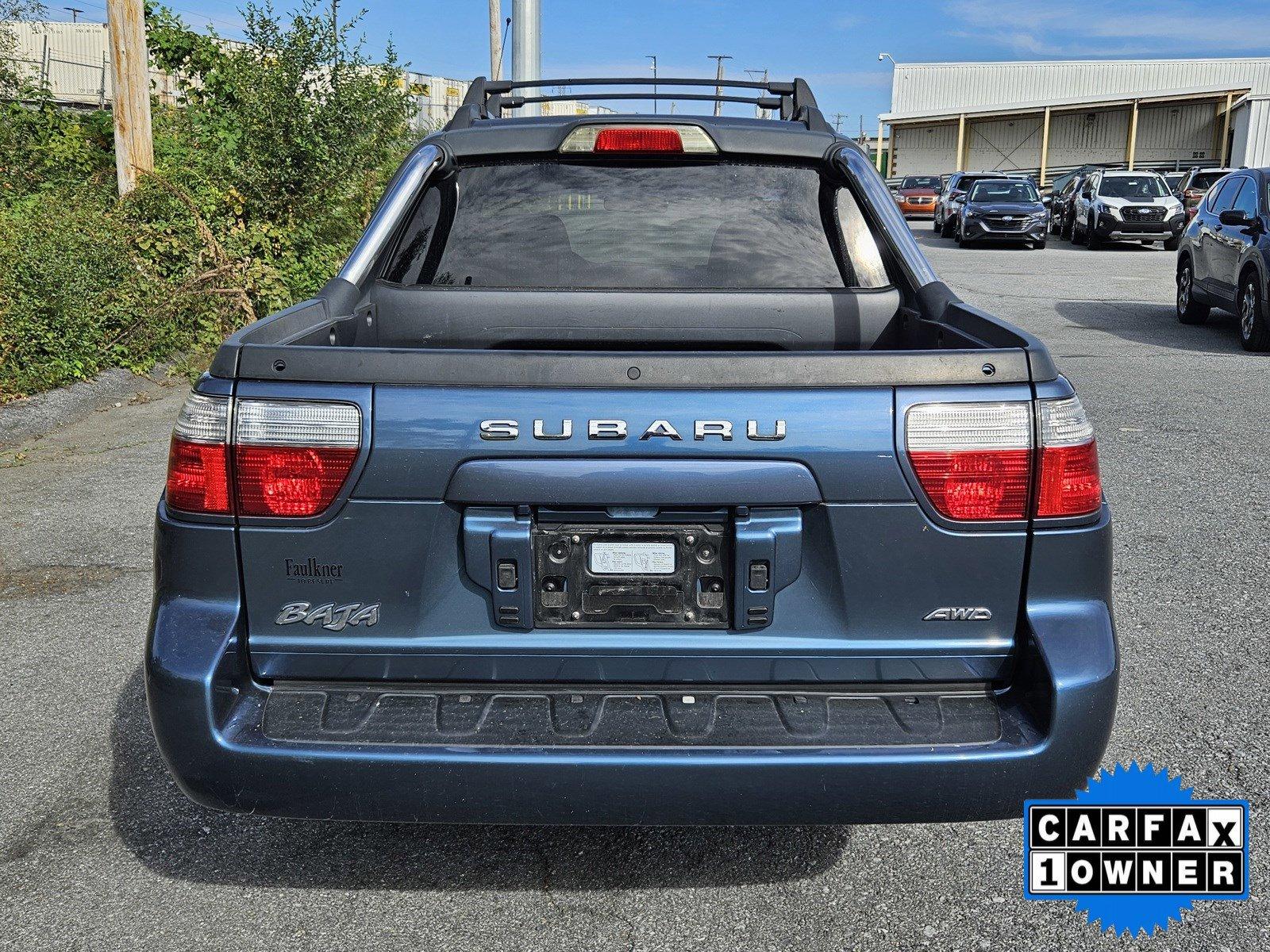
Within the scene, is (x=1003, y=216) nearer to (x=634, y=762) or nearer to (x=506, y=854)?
(x=506, y=854)

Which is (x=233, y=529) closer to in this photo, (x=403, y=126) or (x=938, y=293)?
(x=938, y=293)

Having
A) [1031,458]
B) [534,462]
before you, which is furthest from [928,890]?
[534,462]

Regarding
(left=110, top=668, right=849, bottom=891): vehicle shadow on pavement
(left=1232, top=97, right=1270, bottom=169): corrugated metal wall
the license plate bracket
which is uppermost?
(left=1232, top=97, right=1270, bottom=169): corrugated metal wall

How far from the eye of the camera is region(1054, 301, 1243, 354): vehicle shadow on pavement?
530 inches

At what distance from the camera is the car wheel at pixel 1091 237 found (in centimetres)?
2936

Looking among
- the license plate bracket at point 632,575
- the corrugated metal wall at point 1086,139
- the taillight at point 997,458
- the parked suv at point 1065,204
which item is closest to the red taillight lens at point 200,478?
the license plate bracket at point 632,575

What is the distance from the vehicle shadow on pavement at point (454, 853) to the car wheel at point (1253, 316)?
11077mm

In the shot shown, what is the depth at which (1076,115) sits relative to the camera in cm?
5619

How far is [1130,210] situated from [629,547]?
2918 centimetres

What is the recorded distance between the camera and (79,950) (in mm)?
2807

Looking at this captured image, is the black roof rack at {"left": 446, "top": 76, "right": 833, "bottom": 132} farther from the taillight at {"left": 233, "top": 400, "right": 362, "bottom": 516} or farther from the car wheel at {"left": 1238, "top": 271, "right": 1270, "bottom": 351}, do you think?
the car wheel at {"left": 1238, "top": 271, "right": 1270, "bottom": 351}

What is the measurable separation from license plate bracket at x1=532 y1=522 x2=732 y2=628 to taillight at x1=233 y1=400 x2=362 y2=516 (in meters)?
0.45

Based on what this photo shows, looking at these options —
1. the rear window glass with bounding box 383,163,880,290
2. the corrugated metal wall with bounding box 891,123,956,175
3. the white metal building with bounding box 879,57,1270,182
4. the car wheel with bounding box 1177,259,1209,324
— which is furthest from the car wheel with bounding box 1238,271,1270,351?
→ the corrugated metal wall with bounding box 891,123,956,175

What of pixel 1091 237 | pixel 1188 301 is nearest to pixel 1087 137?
pixel 1091 237
